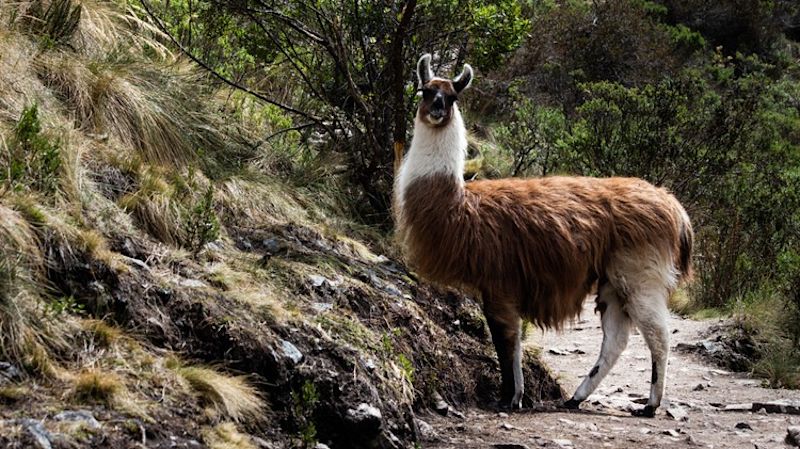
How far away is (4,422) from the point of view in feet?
11.6

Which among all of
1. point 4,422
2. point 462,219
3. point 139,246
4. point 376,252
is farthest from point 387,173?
point 4,422

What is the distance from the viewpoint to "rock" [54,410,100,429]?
3762 millimetres

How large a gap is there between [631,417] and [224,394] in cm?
344

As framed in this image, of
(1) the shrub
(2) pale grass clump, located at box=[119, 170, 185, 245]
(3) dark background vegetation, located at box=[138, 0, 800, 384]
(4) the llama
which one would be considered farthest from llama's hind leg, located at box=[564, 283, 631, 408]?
(1) the shrub

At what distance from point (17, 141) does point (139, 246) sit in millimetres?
881

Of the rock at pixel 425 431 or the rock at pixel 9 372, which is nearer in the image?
the rock at pixel 9 372

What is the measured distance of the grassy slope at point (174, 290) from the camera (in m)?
4.18

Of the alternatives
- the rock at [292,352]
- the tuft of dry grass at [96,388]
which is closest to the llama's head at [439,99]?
the rock at [292,352]

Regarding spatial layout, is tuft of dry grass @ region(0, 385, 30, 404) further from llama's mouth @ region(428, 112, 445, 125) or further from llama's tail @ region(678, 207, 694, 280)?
llama's tail @ region(678, 207, 694, 280)

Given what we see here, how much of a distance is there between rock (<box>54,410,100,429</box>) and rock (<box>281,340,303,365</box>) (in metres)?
1.33

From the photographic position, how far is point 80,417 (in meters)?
3.81

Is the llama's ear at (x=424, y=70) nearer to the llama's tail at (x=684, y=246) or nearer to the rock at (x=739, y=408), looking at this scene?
the llama's tail at (x=684, y=246)

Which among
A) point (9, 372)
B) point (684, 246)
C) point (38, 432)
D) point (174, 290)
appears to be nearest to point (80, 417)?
point (38, 432)

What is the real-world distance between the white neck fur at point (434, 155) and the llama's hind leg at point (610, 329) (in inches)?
58.0
